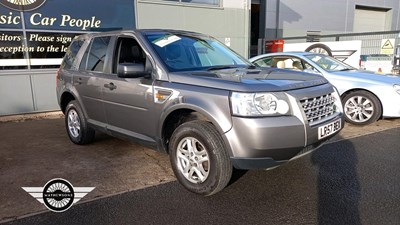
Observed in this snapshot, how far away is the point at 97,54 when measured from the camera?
15.9ft

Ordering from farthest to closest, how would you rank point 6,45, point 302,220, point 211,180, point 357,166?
point 6,45 → point 357,166 → point 211,180 → point 302,220

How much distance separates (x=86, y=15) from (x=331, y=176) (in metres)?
7.03

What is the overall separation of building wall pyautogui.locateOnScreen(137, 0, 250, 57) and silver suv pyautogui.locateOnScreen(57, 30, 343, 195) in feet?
14.8

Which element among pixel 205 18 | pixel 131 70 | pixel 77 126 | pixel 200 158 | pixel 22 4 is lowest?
pixel 77 126

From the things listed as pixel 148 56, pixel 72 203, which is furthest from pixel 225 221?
pixel 148 56

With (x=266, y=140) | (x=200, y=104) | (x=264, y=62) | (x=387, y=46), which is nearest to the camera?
(x=266, y=140)

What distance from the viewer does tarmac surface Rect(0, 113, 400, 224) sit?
333 centimetres

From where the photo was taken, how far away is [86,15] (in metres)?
8.41

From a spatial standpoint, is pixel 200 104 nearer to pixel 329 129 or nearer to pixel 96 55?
pixel 329 129

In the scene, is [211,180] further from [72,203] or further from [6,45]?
[6,45]

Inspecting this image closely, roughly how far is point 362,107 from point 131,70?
4745 millimetres

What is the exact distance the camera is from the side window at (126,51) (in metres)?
4.36

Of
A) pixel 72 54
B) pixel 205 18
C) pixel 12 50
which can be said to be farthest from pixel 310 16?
pixel 72 54

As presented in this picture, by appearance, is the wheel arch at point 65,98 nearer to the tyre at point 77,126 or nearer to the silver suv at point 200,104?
the tyre at point 77,126
